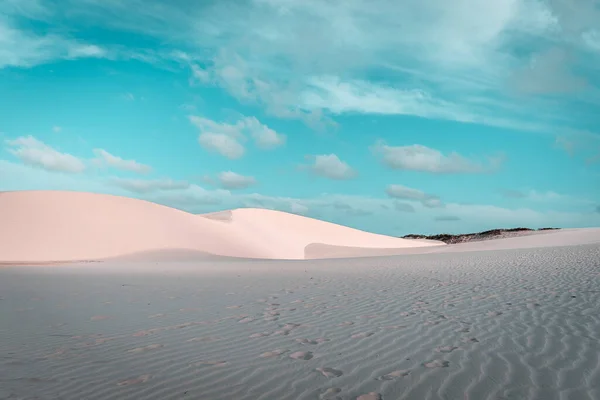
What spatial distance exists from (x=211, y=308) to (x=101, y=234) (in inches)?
1044

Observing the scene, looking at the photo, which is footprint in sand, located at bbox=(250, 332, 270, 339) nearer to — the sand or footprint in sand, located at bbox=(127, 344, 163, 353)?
the sand

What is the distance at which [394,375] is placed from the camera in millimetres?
4812

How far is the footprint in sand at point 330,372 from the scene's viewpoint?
4.82 meters

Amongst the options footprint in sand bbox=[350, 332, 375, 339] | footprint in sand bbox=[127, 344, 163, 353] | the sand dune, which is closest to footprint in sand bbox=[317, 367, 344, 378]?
footprint in sand bbox=[350, 332, 375, 339]

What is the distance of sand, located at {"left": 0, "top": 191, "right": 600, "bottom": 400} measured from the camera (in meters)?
4.50

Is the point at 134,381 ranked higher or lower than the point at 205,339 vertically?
lower

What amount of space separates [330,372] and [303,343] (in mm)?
1264

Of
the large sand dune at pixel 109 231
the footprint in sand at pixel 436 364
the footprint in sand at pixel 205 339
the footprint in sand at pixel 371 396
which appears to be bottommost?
the footprint in sand at pixel 371 396

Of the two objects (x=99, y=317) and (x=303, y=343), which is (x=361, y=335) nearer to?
(x=303, y=343)

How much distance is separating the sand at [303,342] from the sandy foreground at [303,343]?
0.09 feet

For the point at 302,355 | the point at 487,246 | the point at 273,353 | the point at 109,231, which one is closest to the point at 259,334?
the point at 273,353

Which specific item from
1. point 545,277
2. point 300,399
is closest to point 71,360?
point 300,399

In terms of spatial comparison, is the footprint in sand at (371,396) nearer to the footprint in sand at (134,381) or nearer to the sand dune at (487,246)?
the footprint in sand at (134,381)

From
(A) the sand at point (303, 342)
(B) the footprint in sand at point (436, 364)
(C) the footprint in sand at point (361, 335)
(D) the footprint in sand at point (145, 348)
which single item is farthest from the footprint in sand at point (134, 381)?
(B) the footprint in sand at point (436, 364)
